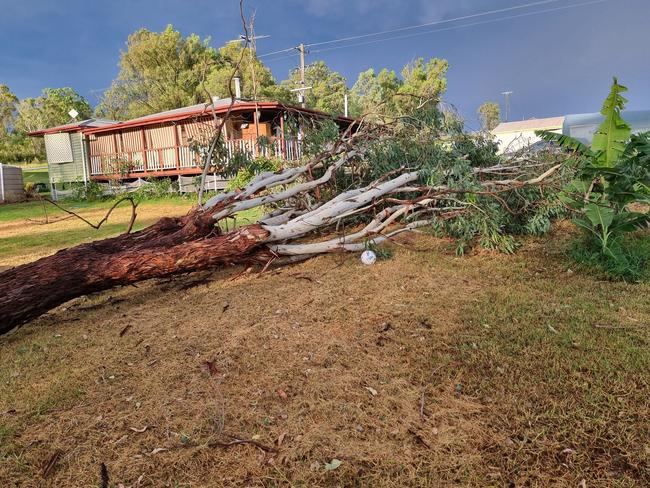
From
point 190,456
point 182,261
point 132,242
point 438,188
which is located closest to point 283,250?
point 182,261

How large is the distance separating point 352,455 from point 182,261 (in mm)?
3087

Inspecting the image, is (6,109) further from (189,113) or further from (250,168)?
(250,168)

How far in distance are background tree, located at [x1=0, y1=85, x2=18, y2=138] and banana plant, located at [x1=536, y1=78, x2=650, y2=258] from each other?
48.7 m

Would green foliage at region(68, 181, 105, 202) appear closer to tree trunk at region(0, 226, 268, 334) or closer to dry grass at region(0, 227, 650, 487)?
tree trunk at region(0, 226, 268, 334)

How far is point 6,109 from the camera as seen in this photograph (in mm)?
41156

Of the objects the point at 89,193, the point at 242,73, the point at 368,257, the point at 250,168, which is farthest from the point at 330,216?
the point at 242,73

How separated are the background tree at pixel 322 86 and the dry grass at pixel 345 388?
42.6m

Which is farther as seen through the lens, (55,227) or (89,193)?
(89,193)

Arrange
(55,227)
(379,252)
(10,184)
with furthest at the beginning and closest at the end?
1. (10,184)
2. (55,227)
3. (379,252)

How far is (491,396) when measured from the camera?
2.47 meters

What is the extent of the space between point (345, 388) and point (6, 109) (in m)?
51.5

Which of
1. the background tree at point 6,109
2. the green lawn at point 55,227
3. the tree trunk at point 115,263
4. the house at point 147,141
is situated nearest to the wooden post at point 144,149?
the house at point 147,141

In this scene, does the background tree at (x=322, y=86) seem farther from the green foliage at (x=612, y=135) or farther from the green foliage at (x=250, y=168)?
the green foliage at (x=612, y=135)

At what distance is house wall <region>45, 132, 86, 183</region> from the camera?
23.2m
